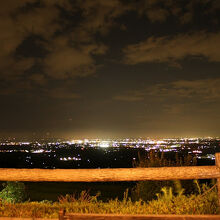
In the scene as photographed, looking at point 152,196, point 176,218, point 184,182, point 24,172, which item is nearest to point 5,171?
point 24,172

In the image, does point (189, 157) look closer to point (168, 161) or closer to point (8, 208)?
point (168, 161)

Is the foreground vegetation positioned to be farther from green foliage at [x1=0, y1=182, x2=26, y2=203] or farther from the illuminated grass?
green foliage at [x1=0, y1=182, x2=26, y2=203]

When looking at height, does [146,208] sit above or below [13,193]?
above

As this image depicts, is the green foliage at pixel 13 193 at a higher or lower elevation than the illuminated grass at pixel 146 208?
lower

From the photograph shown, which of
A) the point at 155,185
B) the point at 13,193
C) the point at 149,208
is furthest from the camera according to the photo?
the point at 13,193

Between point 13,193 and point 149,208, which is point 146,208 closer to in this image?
point 149,208

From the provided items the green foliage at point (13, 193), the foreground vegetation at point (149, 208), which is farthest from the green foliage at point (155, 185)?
the green foliage at point (13, 193)

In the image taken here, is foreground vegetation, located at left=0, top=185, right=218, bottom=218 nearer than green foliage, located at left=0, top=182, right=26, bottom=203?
Yes

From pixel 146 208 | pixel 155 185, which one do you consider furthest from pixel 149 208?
pixel 155 185

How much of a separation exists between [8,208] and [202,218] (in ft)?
14.0

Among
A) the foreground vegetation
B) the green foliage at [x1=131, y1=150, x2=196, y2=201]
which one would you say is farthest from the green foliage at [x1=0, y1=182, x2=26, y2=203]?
the green foliage at [x1=131, y1=150, x2=196, y2=201]

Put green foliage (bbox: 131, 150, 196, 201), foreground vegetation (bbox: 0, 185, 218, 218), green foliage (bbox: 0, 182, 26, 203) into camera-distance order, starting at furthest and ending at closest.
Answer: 1. green foliage (bbox: 0, 182, 26, 203)
2. green foliage (bbox: 131, 150, 196, 201)
3. foreground vegetation (bbox: 0, 185, 218, 218)

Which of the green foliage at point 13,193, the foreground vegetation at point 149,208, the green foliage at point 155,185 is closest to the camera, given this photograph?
the foreground vegetation at point 149,208

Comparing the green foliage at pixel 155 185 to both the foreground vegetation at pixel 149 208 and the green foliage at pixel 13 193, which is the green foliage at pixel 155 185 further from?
the green foliage at pixel 13 193
